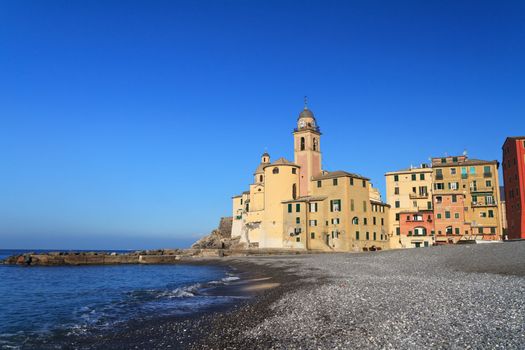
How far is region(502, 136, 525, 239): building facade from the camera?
192 feet

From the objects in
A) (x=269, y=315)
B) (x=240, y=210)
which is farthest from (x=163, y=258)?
(x=269, y=315)

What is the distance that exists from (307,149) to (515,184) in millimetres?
31773

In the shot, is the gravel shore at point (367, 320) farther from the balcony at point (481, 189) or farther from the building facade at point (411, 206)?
the balcony at point (481, 189)

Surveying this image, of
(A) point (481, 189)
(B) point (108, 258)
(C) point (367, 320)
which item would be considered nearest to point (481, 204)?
(A) point (481, 189)

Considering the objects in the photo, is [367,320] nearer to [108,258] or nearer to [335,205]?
[335,205]

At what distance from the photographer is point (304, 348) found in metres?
11.0

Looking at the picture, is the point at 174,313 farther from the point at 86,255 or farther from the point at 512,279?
the point at 86,255

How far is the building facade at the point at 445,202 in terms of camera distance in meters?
68.9

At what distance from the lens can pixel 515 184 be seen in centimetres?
6075

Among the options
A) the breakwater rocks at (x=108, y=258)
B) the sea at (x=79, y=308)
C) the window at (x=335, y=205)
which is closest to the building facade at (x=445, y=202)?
the window at (x=335, y=205)

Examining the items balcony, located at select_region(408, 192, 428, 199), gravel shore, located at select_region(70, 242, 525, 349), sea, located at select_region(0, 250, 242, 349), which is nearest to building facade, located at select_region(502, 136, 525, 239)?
balcony, located at select_region(408, 192, 428, 199)

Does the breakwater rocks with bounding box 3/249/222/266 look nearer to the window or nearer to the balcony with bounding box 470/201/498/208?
the window

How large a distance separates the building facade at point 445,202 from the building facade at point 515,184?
537 centimetres

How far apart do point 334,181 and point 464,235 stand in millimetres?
22180
